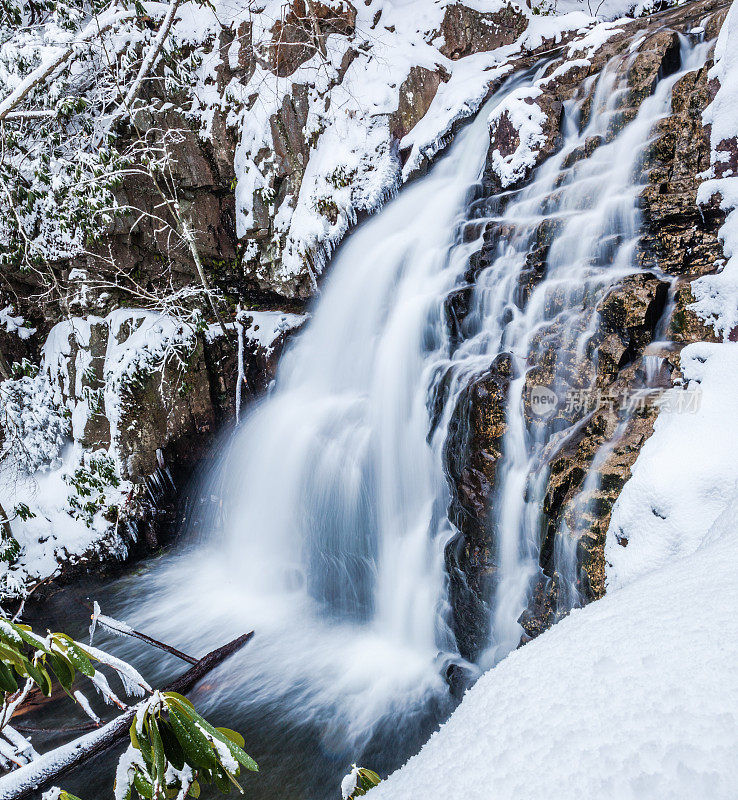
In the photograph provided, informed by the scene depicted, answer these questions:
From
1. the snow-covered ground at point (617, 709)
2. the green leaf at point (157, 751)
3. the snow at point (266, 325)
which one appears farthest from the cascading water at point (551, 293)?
the snow at point (266, 325)

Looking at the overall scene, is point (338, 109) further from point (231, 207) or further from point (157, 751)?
point (157, 751)

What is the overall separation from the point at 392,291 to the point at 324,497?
9.00 ft

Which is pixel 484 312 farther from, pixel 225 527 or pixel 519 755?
pixel 225 527

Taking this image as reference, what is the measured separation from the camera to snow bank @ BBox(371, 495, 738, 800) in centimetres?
66

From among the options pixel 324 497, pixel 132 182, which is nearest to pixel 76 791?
pixel 324 497

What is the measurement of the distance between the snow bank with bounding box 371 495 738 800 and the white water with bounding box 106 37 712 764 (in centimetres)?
209

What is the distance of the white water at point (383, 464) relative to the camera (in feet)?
11.7

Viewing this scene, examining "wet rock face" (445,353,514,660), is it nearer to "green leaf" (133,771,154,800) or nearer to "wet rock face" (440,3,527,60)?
"green leaf" (133,771,154,800)

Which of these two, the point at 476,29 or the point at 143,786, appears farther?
the point at 476,29

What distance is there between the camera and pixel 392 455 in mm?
4543

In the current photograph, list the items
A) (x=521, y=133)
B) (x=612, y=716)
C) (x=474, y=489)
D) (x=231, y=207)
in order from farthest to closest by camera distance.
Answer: (x=231, y=207) < (x=521, y=133) < (x=474, y=489) < (x=612, y=716)

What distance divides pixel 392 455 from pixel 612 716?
3.78m

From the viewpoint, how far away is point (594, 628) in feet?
3.71

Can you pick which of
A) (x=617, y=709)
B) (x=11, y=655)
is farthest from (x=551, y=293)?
(x=11, y=655)
